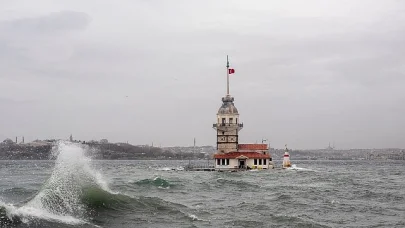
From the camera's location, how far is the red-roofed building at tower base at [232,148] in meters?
72.9

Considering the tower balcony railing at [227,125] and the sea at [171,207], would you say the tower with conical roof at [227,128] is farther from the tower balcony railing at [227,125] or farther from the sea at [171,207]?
the sea at [171,207]

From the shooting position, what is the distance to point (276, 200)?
1300 inches

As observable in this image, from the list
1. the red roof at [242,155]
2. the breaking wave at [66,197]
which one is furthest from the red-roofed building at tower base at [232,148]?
the breaking wave at [66,197]

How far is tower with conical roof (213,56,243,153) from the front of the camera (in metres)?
76.5

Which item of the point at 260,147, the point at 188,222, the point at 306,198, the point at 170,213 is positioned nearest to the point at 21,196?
the point at 170,213

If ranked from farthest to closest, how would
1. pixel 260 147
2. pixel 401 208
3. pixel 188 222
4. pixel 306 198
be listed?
1. pixel 260 147
2. pixel 306 198
3. pixel 401 208
4. pixel 188 222

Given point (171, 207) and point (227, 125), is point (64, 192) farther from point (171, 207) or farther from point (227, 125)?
point (227, 125)

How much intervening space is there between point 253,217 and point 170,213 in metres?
4.20

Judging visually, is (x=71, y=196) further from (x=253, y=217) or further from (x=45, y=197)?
(x=253, y=217)

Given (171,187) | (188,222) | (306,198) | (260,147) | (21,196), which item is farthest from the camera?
(260,147)

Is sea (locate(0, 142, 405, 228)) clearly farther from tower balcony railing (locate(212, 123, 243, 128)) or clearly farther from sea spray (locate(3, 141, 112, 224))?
tower balcony railing (locate(212, 123, 243, 128))

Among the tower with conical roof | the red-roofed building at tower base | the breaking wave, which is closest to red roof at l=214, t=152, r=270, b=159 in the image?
the red-roofed building at tower base

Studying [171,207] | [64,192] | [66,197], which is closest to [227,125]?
[171,207]

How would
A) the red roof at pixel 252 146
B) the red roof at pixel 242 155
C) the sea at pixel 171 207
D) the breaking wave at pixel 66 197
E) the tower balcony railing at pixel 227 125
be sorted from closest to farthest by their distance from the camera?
the breaking wave at pixel 66 197
the sea at pixel 171 207
the red roof at pixel 242 155
the red roof at pixel 252 146
the tower balcony railing at pixel 227 125
